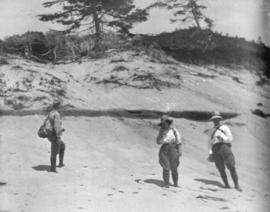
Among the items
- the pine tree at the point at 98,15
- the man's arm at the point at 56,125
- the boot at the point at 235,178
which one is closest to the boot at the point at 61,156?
the man's arm at the point at 56,125

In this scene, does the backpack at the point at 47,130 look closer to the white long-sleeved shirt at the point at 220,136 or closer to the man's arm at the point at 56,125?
the man's arm at the point at 56,125

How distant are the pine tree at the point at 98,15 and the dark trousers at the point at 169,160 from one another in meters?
3.23

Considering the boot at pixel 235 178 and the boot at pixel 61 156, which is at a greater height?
the boot at pixel 61 156

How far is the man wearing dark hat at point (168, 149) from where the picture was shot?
8.20 meters

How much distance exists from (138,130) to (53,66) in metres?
2.34

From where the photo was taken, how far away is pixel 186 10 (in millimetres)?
10578

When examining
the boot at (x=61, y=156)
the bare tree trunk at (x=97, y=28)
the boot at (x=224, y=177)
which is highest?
the bare tree trunk at (x=97, y=28)

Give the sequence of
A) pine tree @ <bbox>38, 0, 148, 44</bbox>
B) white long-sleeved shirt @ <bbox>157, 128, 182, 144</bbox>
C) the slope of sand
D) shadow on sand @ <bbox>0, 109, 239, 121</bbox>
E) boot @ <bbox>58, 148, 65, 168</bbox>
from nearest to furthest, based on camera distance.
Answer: the slope of sand → white long-sleeved shirt @ <bbox>157, 128, 182, 144</bbox> → boot @ <bbox>58, 148, 65, 168</bbox> → shadow on sand @ <bbox>0, 109, 239, 121</bbox> → pine tree @ <bbox>38, 0, 148, 44</bbox>

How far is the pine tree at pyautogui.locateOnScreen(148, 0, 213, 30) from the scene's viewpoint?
10469 millimetres

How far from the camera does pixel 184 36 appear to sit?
1113cm

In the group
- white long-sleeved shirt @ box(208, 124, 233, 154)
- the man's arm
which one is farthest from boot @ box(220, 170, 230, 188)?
the man's arm

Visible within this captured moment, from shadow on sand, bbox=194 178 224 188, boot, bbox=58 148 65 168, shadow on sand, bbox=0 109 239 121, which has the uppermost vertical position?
shadow on sand, bbox=0 109 239 121

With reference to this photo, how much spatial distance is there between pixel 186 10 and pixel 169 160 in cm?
354

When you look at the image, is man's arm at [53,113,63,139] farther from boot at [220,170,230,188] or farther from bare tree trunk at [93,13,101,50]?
bare tree trunk at [93,13,101,50]
